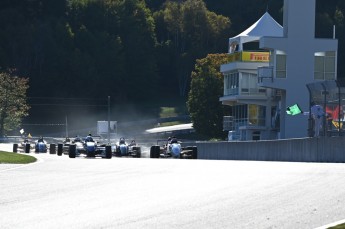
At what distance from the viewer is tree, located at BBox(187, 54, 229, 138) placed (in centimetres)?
9144

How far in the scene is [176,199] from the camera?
18.7m

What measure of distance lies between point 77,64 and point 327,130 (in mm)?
80875

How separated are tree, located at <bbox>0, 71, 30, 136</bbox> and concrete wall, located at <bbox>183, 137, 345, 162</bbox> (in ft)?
210

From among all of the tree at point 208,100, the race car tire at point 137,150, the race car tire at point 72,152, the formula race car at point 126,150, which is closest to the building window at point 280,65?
the formula race car at point 126,150

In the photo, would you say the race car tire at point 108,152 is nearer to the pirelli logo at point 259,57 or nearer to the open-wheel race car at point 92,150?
the open-wheel race car at point 92,150

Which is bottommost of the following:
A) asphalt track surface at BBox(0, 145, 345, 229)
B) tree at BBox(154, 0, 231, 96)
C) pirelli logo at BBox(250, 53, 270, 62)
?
asphalt track surface at BBox(0, 145, 345, 229)

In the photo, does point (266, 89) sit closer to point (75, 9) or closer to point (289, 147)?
point (289, 147)

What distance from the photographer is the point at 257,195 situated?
19000 millimetres

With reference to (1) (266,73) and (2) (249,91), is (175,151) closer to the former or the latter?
(1) (266,73)

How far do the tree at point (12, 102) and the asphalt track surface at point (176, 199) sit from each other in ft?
274

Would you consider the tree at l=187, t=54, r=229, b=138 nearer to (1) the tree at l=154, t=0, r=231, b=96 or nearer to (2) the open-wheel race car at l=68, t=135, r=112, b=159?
(1) the tree at l=154, t=0, r=231, b=96

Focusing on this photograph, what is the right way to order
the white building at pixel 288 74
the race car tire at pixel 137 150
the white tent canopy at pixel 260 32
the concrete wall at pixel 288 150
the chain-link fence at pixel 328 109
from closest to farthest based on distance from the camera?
the concrete wall at pixel 288 150, the chain-link fence at pixel 328 109, the race car tire at pixel 137 150, the white building at pixel 288 74, the white tent canopy at pixel 260 32

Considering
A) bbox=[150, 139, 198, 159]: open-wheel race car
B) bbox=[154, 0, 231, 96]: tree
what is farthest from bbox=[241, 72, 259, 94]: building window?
bbox=[154, 0, 231, 96]: tree

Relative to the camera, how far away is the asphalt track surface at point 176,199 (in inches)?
611
